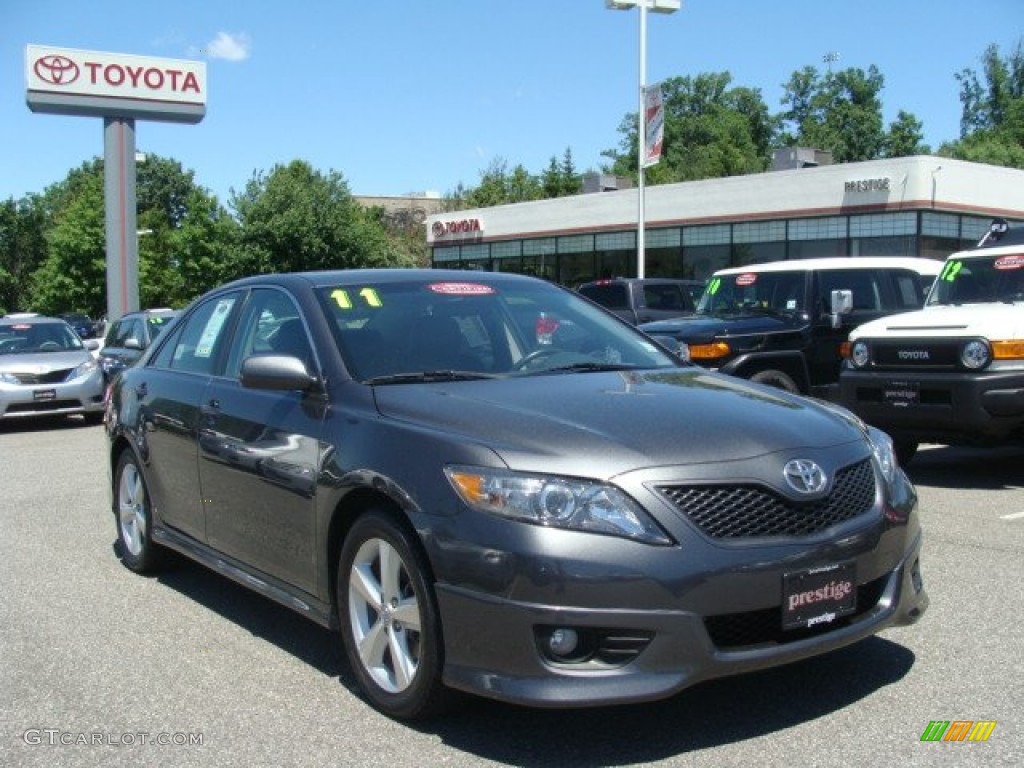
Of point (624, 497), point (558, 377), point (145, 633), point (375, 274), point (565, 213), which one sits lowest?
point (145, 633)

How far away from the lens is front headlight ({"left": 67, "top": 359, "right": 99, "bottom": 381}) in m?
15.3

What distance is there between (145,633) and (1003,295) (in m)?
7.73

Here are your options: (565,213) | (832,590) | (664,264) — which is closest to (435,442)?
(832,590)

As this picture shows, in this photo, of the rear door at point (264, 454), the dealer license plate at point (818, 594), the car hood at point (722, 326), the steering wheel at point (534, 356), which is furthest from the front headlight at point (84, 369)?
the dealer license plate at point (818, 594)

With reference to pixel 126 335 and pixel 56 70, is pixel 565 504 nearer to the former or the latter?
pixel 126 335

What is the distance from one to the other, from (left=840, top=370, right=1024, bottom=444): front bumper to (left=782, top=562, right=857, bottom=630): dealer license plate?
5358 mm

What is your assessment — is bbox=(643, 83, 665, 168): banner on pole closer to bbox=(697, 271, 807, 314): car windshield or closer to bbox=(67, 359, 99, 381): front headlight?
bbox=(697, 271, 807, 314): car windshield

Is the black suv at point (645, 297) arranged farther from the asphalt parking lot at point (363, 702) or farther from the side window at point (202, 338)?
the side window at point (202, 338)

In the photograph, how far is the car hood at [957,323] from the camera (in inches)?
342

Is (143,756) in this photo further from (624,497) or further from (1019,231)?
(1019,231)

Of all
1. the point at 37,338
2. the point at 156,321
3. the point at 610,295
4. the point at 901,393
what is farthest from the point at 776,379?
the point at 37,338

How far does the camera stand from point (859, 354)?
9602 mm

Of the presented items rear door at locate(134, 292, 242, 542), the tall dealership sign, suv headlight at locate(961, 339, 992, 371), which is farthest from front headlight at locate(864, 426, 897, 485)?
the tall dealership sign

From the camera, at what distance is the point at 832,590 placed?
3699 millimetres
